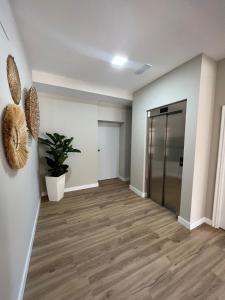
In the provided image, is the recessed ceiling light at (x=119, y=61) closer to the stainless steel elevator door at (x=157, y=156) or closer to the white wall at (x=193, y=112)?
the white wall at (x=193, y=112)

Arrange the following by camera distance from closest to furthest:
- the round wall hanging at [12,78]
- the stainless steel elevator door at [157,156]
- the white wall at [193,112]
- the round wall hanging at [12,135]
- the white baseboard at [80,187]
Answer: the round wall hanging at [12,135]
the round wall hanging at [12,78]
the white wall at [193,112]
the stainless steel elevator door at [157,156]
the white baseboard at [80,187]

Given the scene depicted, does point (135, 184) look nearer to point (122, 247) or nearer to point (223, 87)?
point (122, 247)

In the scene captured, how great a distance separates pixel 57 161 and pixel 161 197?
7.66 ft

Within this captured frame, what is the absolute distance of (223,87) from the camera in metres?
2.06

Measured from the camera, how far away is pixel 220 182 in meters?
2.16

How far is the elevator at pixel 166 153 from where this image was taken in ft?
7.97

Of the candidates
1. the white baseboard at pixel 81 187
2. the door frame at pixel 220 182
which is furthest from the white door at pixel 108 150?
the door frame at pixel 220 182

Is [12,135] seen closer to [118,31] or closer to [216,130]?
[118,31]

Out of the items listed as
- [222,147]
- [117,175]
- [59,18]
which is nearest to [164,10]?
[59,18]

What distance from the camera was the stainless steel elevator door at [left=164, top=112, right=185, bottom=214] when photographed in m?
2.40

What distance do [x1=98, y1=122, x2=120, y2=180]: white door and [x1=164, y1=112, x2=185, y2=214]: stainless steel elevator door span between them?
6.99ft

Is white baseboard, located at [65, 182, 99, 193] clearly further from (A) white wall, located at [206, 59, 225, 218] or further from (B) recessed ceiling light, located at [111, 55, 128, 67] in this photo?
(B) recessed ceiling light, located at [111, 55, 128, 67]

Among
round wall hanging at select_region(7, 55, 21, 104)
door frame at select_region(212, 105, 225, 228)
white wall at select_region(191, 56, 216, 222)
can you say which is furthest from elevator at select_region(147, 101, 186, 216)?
round wall hanging at select_region(7, 55, 21, 104)

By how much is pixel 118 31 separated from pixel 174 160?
6.89ft
